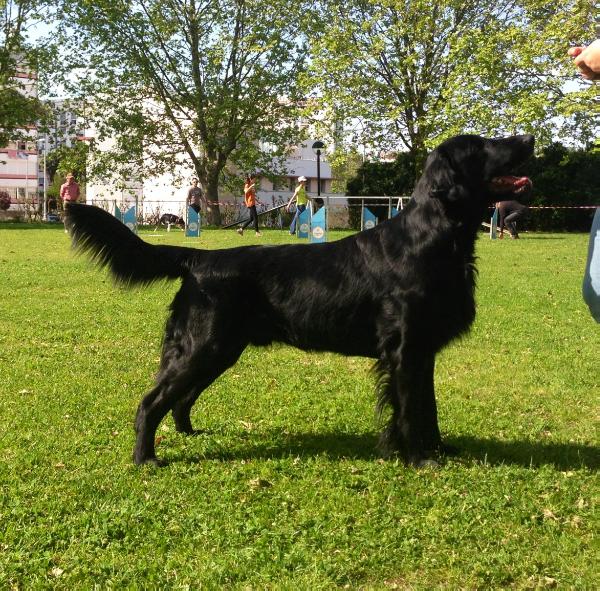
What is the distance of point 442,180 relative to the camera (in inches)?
147

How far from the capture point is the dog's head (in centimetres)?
372

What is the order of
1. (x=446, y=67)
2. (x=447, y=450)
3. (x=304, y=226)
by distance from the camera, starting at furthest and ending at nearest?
(x=446, y=67)
(x=304, y=226)
(x=447, y=450)

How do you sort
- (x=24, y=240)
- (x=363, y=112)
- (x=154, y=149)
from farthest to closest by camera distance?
(x=154, y=149)
(x=363, y=112)
(x=24, y=240)

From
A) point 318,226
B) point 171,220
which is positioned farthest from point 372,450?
point 171,220

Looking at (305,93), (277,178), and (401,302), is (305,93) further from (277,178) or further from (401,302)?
(401,302)

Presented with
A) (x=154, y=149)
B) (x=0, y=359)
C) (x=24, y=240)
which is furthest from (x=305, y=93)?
(x=0, y=359)

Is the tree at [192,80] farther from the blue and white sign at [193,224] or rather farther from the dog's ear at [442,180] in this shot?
the dog's ear at [442,180]

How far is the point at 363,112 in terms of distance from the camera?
30.0 m

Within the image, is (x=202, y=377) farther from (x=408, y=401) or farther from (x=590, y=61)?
(x=590, y=61)

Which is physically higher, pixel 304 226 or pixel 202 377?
pixel 304 226

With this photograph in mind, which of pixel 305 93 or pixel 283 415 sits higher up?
pixel 305 93

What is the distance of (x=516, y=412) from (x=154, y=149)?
113 feet

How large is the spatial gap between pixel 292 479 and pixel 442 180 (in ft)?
6.27

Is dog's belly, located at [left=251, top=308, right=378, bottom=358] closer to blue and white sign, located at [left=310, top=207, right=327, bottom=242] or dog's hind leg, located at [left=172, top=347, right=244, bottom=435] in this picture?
dog's hind leg, located at [left=172, top=347, right=244, bottom=435]
